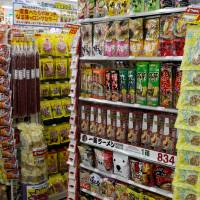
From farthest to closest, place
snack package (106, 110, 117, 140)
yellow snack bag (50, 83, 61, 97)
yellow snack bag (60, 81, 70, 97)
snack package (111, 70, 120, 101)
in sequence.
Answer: yellow snack bag (60, 81, 70, 97)
yellow snack bag (50, 83, 61, 97)
snack package (106, 110, 117, 140)
snack package (111, 70, 120, 101)

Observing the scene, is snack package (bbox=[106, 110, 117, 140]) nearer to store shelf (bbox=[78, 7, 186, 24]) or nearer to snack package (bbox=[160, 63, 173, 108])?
snack package (bbox=[160, 63, 173, 108])

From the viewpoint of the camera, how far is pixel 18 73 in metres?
4.73

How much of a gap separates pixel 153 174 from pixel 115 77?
0.99 m

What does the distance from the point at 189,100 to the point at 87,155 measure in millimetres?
1495

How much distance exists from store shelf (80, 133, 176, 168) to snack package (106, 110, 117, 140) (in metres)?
0.06

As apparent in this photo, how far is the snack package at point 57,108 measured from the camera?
5629 mm

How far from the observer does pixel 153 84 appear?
10.8ft

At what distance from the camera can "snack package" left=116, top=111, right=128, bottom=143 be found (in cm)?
363

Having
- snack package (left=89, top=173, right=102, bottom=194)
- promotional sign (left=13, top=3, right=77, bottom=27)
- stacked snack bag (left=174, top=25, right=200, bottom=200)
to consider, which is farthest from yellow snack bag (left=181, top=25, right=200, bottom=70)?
promotional sign (left=13, top=3, right=77, bottom=27)

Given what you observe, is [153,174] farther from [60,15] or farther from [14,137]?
[60,15]

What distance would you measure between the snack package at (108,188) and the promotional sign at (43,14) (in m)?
3.17

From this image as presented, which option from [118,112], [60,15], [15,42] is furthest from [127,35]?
[60,15]

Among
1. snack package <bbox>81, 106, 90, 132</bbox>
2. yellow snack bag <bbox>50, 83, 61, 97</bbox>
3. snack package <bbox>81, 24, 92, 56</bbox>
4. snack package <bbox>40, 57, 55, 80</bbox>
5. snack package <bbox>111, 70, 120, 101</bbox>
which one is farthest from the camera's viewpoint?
yellow snack bag <bbox>50, 83, 61, 97</bbox>

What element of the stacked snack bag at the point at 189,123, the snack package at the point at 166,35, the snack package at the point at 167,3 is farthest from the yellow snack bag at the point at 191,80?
the snack package at the point at 167,3
